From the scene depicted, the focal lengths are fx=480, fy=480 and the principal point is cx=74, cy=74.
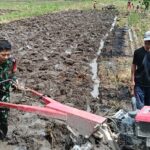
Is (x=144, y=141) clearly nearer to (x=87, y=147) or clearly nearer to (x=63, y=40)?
(x=87, y=147)

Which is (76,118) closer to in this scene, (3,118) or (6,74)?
(6,74)

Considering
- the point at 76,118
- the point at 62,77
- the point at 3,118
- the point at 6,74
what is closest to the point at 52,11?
the point at 62,77

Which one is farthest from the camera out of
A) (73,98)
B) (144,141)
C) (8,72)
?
(73,98)

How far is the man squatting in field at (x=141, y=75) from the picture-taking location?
21.9 ft

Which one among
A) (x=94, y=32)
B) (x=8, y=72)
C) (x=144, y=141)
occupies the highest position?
(x=8, y=72)

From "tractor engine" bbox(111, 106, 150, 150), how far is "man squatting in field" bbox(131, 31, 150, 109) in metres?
1.11

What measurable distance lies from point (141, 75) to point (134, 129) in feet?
4.97

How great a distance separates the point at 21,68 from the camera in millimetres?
12570

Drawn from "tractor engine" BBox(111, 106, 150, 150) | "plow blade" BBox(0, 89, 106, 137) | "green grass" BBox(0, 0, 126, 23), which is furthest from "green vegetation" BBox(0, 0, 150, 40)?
"plow blade" BBox(0, 89, 106, 137)

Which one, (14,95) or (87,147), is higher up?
(87,147)

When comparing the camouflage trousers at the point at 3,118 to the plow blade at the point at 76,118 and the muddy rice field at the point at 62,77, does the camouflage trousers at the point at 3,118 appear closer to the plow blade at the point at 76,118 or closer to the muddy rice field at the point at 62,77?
the muddy rice field at the point at 62,77

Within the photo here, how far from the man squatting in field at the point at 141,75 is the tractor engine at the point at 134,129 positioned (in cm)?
111

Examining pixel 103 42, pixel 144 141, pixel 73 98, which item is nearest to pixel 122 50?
pixel 103 42

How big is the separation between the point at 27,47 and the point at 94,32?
6.01 m
